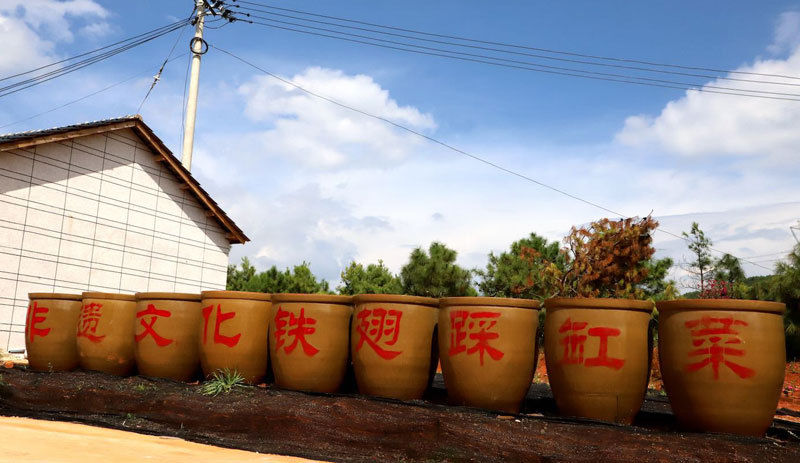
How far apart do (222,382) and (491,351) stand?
9.29ft

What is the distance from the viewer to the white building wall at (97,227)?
12422mm

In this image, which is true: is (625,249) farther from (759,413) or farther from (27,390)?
(27,390)

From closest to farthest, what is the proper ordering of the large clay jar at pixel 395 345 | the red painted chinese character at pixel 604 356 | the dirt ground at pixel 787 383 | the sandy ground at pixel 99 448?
1. the sandy ground at pixel 99 448
2. the red painted chinese character at pixel 604 356
3. the large clay jar at pixel 395 345
4. the dirt ground at pixel 787 383

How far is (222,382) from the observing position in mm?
6543

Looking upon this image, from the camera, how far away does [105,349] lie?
27.1ft

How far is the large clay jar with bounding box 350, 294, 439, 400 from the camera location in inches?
250

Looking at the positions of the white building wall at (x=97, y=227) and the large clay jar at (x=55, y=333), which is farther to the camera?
the white building wall at (x=97, y=227)

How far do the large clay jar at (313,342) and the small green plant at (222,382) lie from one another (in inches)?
17.8

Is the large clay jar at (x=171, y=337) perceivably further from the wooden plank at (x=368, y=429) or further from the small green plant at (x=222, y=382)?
the wooden plank at (x=368, y=429)

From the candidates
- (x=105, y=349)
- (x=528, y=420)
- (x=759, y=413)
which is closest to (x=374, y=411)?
(x=528, y=420)

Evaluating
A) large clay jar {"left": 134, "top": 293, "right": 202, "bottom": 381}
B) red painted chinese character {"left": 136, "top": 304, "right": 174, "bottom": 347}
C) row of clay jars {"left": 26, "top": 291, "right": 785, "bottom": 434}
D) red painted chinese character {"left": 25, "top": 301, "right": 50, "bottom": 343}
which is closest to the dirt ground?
row of clay jars {"left": 26, "top": 291, "right": 785, "bottom": 434}

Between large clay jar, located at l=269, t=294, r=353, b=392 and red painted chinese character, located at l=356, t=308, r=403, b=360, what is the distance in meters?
0.37

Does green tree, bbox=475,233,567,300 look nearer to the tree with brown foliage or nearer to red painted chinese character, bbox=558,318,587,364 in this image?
the tree with brown foliage

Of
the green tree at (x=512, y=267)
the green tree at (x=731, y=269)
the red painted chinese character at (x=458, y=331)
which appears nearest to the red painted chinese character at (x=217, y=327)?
the red painted chinese character at (x=458, y=331)
